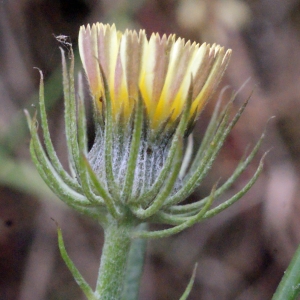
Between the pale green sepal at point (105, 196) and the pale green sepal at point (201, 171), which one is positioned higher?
the pale green sepal at point (201, 171)

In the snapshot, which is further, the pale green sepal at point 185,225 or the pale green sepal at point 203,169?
the pale green sepal at point 203,169

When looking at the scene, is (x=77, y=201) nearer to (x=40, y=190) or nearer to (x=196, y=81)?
(x=196, y=81)

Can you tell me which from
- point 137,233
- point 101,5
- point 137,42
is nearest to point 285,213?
point 101,5

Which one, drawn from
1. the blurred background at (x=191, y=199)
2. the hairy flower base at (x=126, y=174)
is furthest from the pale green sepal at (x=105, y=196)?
the blurred background at (x=191, y=199)

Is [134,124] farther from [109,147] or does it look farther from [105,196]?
[105,196]

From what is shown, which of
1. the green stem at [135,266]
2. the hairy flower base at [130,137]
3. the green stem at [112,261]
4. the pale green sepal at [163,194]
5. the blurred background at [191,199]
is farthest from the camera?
the blurred background at [191,199]

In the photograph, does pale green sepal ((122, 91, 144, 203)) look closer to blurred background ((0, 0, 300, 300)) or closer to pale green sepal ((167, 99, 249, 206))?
pale green sepal ((167, 99, 249, 206))

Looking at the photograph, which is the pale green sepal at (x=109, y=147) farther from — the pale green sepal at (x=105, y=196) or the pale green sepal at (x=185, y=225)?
the pale green sepal at (x=185, y=225)

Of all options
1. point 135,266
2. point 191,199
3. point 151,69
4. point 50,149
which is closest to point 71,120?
point 50,149
